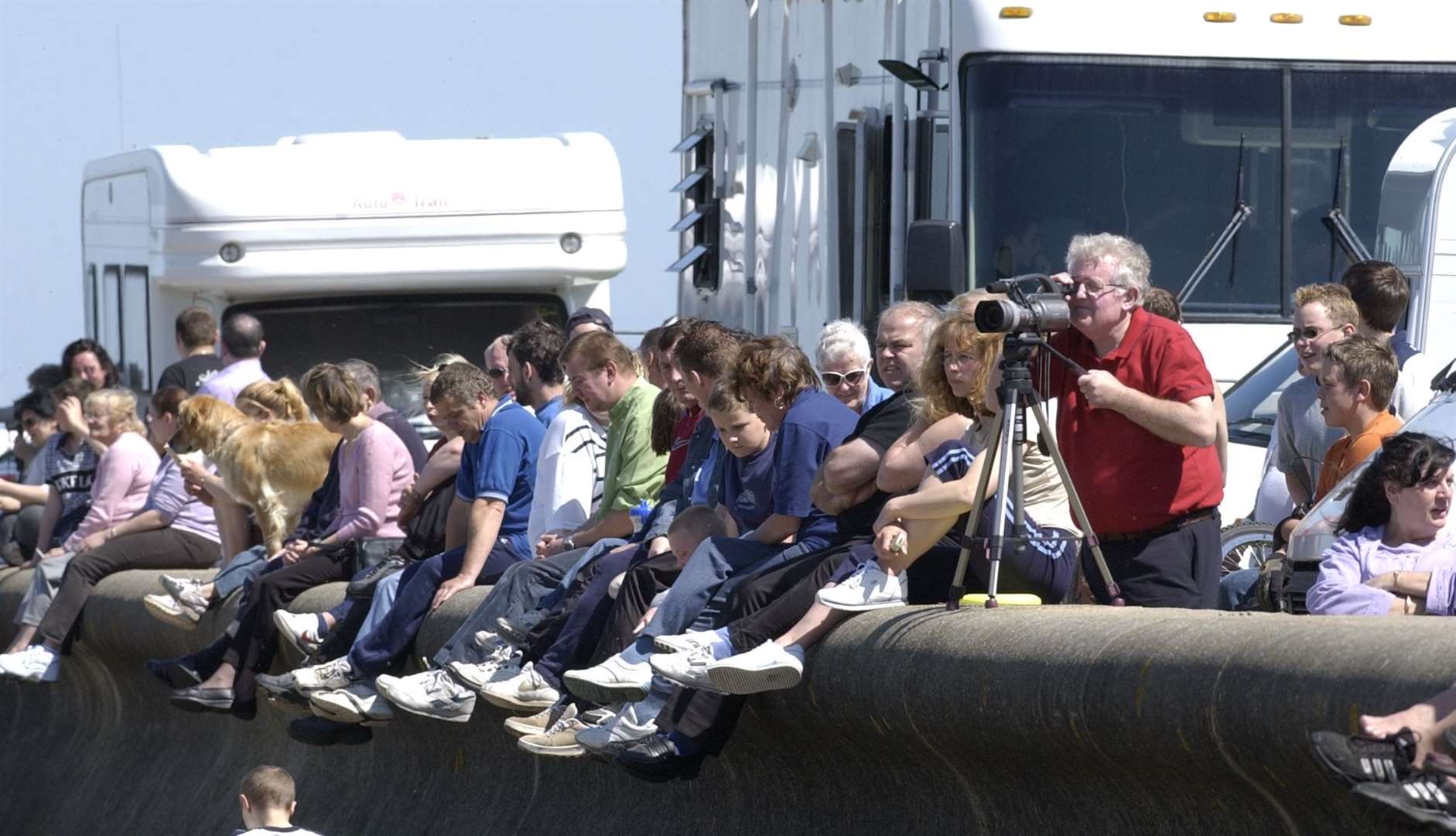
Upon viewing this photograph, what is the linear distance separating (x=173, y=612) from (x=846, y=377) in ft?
14.5

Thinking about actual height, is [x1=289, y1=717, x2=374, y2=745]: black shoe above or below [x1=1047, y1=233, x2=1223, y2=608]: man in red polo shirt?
below

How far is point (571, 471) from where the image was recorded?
9.73 m

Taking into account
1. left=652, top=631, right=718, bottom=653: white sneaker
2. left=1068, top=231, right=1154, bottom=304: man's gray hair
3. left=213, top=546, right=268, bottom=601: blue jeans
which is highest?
left=1068, top=231, right=1154, bottom=304: man's gray hair

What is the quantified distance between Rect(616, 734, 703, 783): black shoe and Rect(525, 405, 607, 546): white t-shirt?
2.50 meters

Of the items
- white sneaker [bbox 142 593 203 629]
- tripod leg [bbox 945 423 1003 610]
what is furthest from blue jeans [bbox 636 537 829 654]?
white sneaker [bbox 142 593 203 629]

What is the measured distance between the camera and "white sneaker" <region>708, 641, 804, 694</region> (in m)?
6.71

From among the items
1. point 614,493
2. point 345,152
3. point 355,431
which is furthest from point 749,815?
point 345,152

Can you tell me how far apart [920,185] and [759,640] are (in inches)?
195

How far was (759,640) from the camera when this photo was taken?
6.98 m

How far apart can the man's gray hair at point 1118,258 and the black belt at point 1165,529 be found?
0.60 meters

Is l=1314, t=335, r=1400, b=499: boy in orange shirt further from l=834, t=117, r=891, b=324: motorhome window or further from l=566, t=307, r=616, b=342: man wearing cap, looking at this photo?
l=834, t=117, r=891, b=324: motorhome window

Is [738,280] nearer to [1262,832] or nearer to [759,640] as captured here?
[759,640]

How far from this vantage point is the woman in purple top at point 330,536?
36.0 feet

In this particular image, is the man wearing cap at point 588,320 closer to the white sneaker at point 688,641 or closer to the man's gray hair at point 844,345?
the man's gray hair at point 844,345
